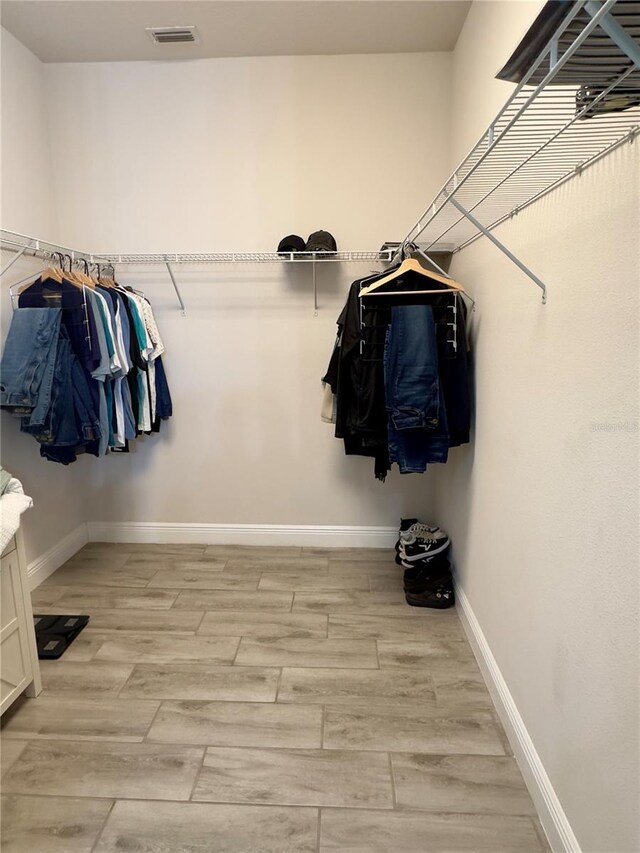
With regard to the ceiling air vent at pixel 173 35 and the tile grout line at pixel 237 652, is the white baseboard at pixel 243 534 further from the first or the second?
the ceiling air vent at pixel 173 35

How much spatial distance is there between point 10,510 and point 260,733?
1.16 meters

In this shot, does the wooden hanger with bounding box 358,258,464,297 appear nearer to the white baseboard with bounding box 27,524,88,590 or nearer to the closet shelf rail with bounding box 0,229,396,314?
the closet shelf rail with bounding box 0,229,396,314

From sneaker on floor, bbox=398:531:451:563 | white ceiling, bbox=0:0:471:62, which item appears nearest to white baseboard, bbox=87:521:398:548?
sneaker on floor, bbox=398:531:451:563

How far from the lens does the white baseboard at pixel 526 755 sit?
132 cm

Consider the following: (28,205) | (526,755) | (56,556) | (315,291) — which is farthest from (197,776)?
(28,205)

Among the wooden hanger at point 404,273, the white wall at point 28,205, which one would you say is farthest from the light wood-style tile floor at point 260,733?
the wooden hanger at point 404,273

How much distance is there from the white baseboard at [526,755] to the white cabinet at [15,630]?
1.73 metres

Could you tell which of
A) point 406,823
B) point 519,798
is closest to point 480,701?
point 519,798

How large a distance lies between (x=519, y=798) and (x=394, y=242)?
2.48m

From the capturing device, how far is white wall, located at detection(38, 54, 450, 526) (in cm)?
271

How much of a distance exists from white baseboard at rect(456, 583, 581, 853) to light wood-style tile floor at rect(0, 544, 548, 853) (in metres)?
0.04

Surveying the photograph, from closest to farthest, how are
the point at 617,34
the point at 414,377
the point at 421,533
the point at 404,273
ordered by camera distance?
the point at 617,34, the point at 414,377, the point at 404,273, the point at 421,533

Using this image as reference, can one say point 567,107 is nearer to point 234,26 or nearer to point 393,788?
point 393,788

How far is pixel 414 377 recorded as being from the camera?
2.10 metres
